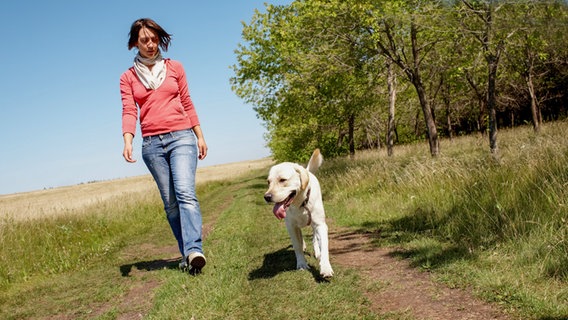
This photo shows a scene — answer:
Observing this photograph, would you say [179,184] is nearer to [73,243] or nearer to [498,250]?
[498,250]

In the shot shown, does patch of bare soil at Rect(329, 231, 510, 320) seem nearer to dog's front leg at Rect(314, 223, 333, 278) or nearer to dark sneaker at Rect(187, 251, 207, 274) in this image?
dog's front leg at Rect(314, 223, 333, 278)

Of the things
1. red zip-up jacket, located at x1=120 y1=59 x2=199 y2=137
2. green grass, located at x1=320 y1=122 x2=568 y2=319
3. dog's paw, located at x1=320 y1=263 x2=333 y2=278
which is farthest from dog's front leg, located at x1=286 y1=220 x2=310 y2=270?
red zip-up jacket, located at x1=120 y1=59 x2=199 y2=137

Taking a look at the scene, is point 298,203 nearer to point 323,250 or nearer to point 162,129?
point 323,250

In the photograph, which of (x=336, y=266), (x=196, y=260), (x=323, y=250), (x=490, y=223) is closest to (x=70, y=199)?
(x=196, y=260)

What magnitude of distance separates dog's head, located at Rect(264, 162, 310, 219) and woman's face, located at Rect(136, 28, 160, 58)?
7.03ft

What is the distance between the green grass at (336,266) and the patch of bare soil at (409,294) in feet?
0.46

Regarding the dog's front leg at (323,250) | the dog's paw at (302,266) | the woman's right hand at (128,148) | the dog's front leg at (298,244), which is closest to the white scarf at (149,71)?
the woman's right hand at (128,148)

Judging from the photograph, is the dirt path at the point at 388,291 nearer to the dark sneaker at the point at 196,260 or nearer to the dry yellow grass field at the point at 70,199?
the dark sneaker at the point at 196,260

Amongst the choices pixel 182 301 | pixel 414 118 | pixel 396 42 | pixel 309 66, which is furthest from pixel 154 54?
pixel 414 118

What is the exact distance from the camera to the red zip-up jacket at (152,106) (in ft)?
15.4

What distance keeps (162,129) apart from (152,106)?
31 cm

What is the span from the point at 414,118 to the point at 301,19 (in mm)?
28112

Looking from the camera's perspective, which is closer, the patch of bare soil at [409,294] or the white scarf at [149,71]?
the patch of bare soil at [409,294]

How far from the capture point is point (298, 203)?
4.45 metres
